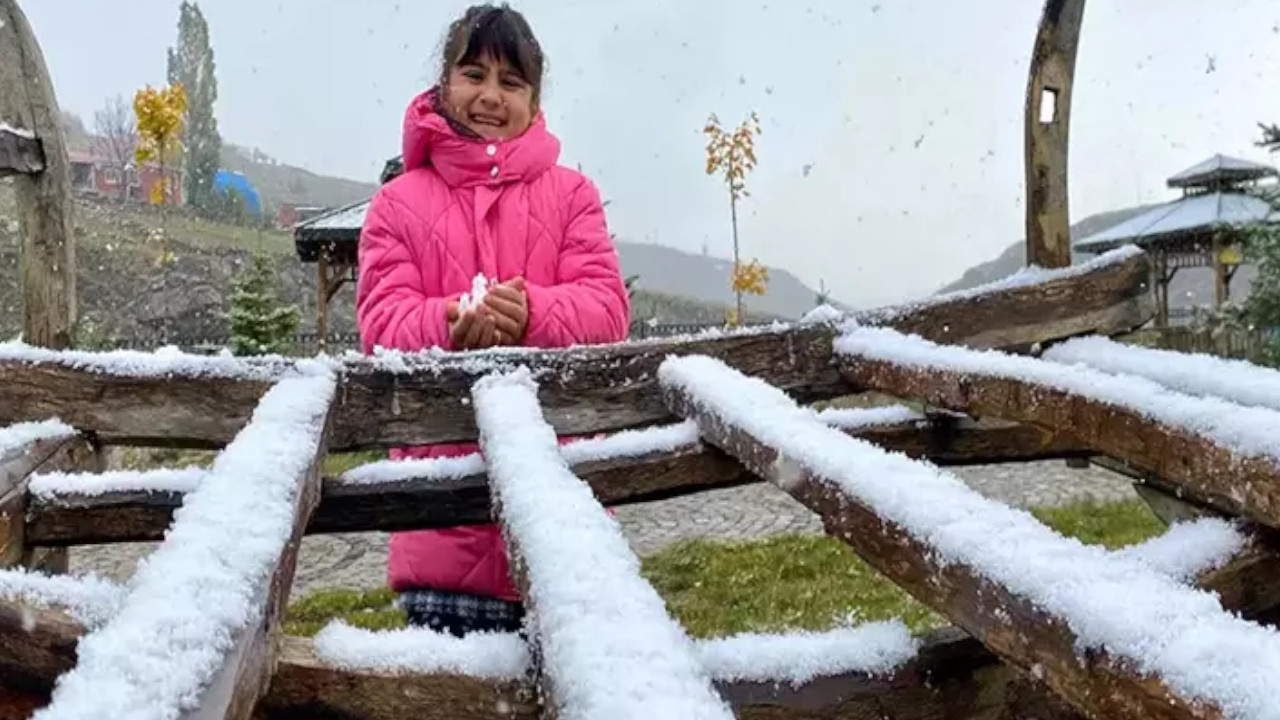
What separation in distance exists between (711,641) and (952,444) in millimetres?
1347

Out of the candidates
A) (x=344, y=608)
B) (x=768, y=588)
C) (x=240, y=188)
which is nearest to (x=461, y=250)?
(x=768, y=588)

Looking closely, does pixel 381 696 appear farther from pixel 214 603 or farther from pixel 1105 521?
pixel 1105 521

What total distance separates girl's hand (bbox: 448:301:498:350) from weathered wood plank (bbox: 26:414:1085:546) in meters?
0.33

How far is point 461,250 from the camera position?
2213 millimetres

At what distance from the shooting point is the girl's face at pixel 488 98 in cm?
226

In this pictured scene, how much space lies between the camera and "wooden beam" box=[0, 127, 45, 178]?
12.7 ft

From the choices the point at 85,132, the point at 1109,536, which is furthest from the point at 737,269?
the point at 85,132

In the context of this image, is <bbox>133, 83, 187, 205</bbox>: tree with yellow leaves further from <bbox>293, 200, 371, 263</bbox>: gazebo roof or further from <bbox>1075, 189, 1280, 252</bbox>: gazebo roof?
<bbox>1075, 189, 1280, 252</bbox>: gazebo roof

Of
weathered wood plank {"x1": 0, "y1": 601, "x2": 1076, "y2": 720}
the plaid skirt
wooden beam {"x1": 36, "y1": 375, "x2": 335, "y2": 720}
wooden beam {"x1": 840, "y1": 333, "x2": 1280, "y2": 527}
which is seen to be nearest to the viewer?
wooden beam {"x1": 36, "y1": 375, "x2": 335, "y2": 720}

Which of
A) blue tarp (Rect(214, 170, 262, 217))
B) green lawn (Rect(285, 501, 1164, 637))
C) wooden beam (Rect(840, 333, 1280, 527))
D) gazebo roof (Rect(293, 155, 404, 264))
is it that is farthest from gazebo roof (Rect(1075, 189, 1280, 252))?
blue tarp (Rect(214, 170, 262, 217))

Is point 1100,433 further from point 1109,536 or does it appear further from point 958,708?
point 1109,536

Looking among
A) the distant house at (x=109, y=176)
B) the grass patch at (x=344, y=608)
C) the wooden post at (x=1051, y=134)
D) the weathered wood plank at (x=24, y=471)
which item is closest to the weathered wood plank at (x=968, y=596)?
the weathered wood plank at (x=24, y=471)

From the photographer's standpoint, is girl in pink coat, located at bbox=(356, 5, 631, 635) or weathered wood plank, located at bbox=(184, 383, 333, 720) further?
girl in pink coat, located at bbox=(356, 5, 631, 635)

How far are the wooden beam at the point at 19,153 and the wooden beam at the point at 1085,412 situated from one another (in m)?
3.39
